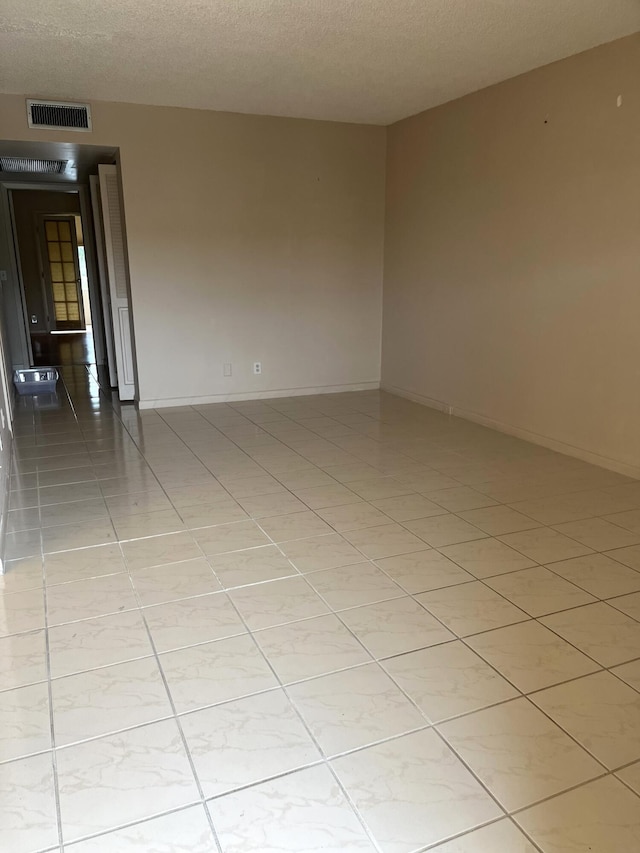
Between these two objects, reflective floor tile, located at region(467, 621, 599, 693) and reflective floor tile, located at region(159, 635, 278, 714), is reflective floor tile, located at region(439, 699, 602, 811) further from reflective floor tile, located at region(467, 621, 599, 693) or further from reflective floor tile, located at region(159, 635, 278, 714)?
reflective floor tile, located at region(159, 635, 278, 714)

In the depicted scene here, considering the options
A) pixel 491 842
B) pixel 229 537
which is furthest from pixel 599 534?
pixel 491 842

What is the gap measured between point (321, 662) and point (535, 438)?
9.32ft

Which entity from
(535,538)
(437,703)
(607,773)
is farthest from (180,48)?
(607,773)

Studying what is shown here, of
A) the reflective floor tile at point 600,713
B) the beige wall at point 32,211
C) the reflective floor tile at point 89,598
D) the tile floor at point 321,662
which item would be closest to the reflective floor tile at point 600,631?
the tile floor at point 321,662

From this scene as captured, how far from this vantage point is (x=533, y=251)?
409cm

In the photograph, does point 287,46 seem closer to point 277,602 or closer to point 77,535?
point 77,535

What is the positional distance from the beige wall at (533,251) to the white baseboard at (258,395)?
689 mm

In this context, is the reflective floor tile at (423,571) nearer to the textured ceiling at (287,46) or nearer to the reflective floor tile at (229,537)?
the reflective floor tile at (229,537)

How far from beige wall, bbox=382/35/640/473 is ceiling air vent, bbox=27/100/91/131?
A: 2595 mm

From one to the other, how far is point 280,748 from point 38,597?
3.93ft

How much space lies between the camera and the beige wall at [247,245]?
4.99m

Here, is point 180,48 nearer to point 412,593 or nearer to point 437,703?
point 412,593

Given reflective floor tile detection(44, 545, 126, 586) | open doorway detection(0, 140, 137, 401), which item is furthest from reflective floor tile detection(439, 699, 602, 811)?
open doorway detection(0, 140, 137, 401)

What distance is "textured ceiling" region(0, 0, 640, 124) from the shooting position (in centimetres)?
296
